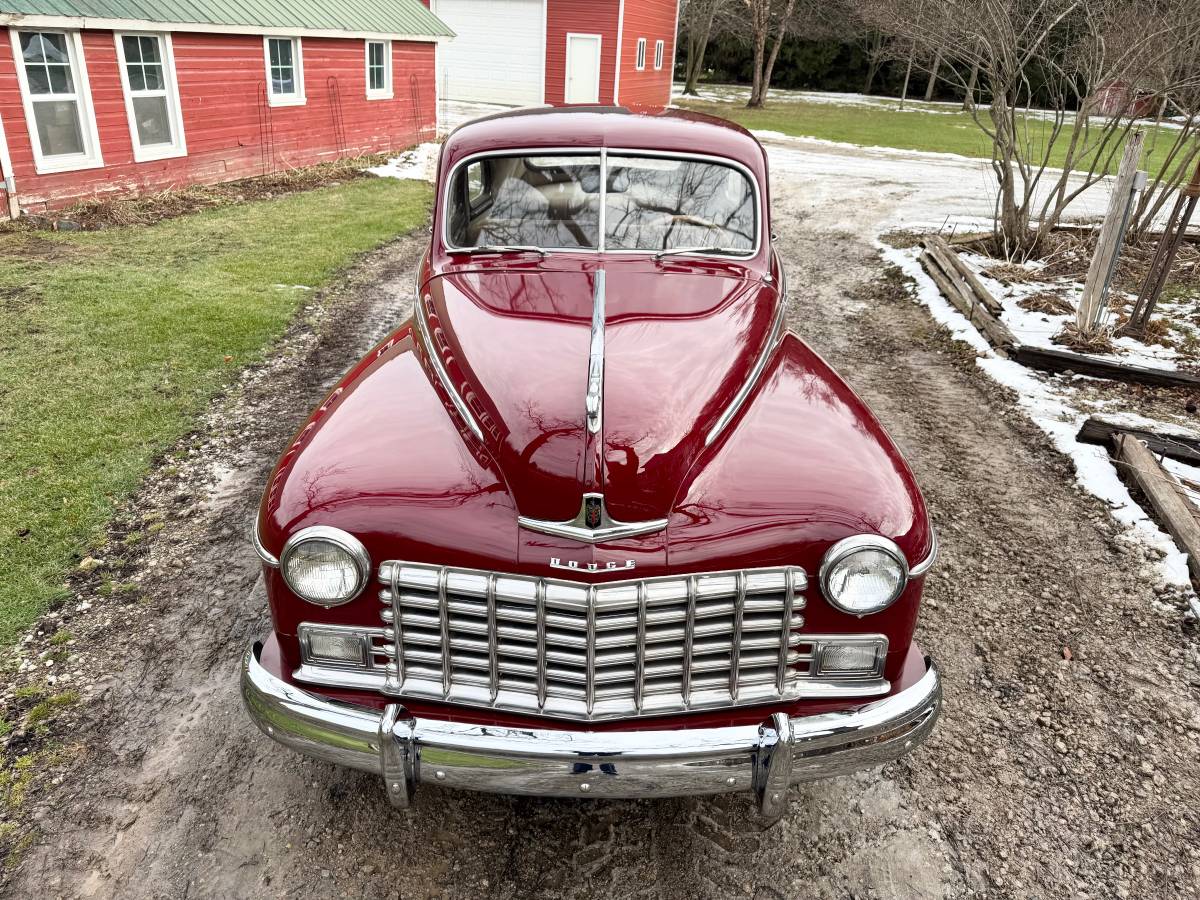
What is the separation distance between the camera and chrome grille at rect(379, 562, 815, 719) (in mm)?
2266

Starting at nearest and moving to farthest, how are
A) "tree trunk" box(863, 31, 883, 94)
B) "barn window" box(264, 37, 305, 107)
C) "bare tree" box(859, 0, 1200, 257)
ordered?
"bare tree" box(859, 0, 1200, 257) < "barn window" box(264, 37, 305, 107) < "tree trunk" box(863, 31, 883, 94)

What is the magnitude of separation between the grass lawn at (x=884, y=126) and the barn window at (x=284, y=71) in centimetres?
1368

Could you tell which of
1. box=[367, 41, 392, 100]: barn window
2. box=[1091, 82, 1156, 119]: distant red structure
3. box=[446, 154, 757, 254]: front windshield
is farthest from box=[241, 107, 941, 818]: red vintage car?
box=[367, 41, 392, 100]: barn window

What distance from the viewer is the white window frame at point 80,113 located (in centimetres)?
950

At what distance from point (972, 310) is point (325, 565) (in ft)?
24.4

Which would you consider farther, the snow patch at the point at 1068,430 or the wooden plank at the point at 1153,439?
the wooden plank at the point at 1153,439

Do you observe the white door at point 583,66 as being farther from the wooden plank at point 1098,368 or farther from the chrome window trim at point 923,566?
the chrome window trim at point 923,566

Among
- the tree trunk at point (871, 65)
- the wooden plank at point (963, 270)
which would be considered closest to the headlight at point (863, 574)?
the wooden plank at point (963, 270)

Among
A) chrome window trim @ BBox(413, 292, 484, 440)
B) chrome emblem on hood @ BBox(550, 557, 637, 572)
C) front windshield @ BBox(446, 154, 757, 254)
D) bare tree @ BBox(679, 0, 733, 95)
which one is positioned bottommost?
chrome emblem on hood @ BBox(550, 557, 637, 572)

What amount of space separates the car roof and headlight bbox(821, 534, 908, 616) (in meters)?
2.38

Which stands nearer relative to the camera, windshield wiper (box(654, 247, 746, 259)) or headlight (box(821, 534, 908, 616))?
headlight (box(821, 534, 908, 616))

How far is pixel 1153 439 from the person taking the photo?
209 inches

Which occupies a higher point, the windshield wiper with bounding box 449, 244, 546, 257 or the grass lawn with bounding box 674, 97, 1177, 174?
the windshield wiper with bounding box 449, 244, 546, 257

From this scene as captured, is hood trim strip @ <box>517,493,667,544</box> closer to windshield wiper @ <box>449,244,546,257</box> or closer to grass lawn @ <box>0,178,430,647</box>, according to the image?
windshield wiper @ <box>449,244,546,257</box>
